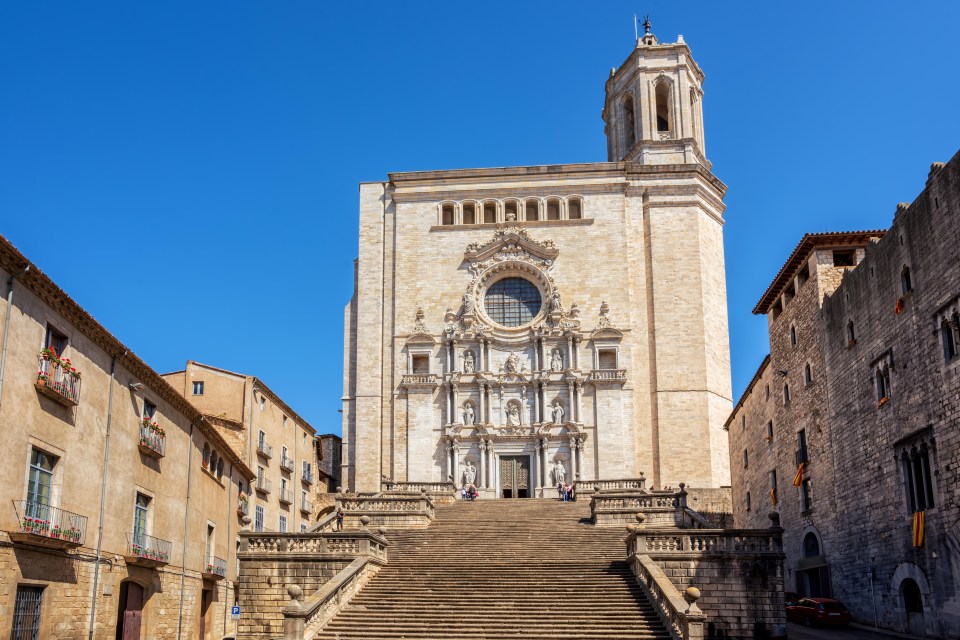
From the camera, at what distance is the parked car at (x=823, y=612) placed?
84.3 feet

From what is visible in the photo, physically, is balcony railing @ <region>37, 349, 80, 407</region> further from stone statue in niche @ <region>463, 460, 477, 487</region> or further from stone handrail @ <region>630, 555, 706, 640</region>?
stone statue in niche @ <region>463, 460, 477, 487</region>

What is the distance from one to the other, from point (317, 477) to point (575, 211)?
18237 millimetres

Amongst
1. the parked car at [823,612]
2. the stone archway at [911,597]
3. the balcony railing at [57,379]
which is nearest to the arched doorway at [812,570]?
the parked car at [823,612]

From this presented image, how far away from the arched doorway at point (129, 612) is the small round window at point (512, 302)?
24.4 meters

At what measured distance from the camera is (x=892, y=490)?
2500 cm

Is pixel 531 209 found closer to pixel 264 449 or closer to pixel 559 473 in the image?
pixel 559 473

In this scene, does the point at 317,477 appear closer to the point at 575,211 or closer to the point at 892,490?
the point at 575,211

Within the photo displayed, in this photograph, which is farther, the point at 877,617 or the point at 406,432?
the point at 406,432

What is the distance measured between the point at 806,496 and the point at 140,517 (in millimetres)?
20812

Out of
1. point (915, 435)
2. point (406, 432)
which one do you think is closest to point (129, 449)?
point (915, 435)

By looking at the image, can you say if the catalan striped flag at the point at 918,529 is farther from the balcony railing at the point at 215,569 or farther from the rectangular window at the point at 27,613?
the balcony railing at the point at 215,569

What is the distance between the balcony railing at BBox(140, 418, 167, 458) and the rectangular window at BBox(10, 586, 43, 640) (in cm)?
581

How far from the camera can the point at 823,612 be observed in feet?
84.6

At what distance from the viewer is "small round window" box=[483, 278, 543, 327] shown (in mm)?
44969
